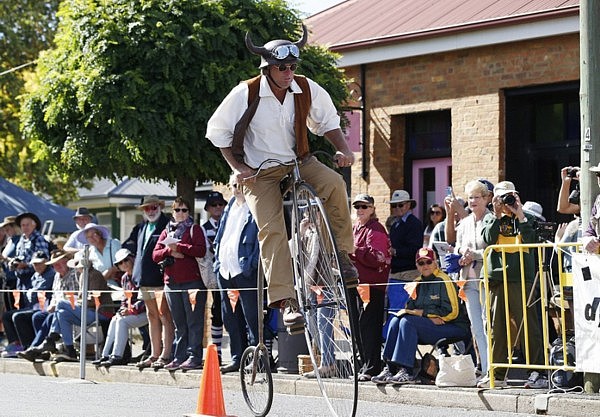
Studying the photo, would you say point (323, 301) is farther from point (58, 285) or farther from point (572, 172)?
point (58, 285)

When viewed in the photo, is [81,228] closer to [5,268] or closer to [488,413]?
[5,268]

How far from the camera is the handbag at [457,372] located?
12022 mm

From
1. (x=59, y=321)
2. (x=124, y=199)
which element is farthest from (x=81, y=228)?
(x=124, y=199)

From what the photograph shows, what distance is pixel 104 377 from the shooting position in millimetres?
15625

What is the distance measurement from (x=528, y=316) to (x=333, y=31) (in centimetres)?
1134

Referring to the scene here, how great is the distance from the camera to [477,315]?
12.7 meters

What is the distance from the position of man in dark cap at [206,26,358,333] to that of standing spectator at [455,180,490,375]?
3.69 metres

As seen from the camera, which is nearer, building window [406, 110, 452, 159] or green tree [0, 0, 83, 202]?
building window [406, 110, 452, 159]

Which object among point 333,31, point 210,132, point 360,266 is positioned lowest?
point 360,266

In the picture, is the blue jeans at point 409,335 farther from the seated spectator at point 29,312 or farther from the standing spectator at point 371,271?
the seated spectator at point 29,312

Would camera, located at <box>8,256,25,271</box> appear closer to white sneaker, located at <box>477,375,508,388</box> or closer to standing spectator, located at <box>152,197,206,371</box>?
standing spectator, located at <box>152,197,206,371</box>

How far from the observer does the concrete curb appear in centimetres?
1065

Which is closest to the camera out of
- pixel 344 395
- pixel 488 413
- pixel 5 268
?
pixel 344 395

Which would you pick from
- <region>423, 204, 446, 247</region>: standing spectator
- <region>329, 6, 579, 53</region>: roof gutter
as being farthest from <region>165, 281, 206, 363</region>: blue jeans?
<region>329, 6, 579, 53</region>: roof gutter
